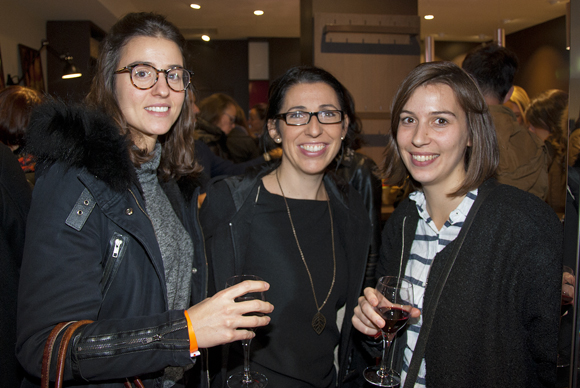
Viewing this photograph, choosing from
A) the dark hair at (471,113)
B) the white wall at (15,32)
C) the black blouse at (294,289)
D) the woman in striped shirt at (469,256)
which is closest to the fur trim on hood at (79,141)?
the black blouse at (294,289)

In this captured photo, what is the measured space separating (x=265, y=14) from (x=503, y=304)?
7.52m

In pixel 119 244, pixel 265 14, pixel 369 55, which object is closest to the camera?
pixel 119 244

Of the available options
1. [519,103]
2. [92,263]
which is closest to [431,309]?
[92,263]

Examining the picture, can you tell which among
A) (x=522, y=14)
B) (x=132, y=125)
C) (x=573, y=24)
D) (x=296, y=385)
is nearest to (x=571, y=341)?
(x=573, y=24)

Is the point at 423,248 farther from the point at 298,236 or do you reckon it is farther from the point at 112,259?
the point at 112,259

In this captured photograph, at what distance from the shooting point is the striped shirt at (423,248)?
4.65 feet

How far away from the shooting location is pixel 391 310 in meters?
1.26

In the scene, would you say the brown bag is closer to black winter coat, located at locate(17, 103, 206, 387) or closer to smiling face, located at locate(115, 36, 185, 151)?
black winter coat, located at locate(17, 103, 206, 387)

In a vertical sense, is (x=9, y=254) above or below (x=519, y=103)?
below

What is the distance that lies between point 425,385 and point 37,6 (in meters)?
7.38

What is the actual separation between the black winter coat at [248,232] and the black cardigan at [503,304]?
509 mm

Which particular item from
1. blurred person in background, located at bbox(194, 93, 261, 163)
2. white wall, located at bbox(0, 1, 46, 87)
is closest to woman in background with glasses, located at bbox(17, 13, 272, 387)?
blurred person in background, located at bbox(194, 93, 261, 163)

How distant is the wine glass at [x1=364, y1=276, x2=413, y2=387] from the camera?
49.6 inches

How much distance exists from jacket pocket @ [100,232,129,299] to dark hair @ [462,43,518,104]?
7.98 feet
